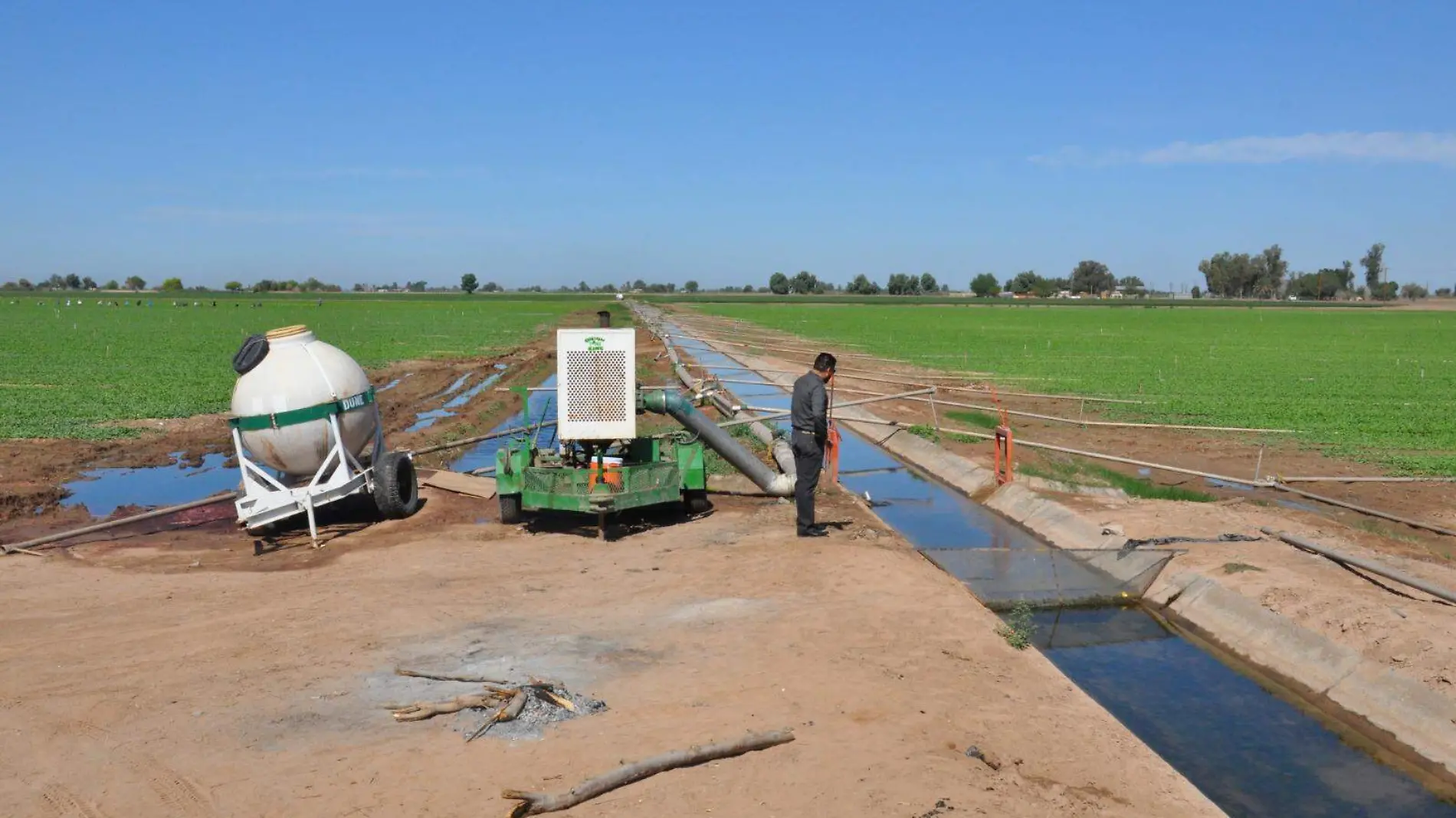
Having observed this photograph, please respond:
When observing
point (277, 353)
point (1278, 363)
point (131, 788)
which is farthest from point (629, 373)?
point (1278, 363)

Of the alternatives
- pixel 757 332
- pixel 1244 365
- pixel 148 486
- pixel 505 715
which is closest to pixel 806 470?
pixel 505 715

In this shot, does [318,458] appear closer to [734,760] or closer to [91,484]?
[91,484]

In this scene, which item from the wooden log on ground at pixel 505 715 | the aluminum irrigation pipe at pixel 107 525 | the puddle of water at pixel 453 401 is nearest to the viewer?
the wooden log on ground at pixel 505 715

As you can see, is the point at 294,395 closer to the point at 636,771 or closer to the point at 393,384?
the point at 636,771

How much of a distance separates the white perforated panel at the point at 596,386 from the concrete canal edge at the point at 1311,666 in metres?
5.68

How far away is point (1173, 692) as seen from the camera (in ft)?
28.3

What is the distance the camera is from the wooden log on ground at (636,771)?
5410 mm

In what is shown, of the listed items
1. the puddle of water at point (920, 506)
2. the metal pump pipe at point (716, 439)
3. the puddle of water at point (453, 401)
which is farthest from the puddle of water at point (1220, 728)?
the puddle of water at point (453, 401)

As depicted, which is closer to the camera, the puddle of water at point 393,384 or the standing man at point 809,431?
the standing man at point 809,431

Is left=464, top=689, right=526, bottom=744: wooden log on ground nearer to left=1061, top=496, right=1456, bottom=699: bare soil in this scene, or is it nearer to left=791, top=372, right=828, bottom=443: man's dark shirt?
left=791, top=372, right=828, bottom=443: man's dark shirt

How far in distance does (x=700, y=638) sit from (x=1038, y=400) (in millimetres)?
20730

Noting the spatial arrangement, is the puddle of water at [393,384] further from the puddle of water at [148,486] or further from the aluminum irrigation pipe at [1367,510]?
the aluminum irrigation pipe at [1367,510]

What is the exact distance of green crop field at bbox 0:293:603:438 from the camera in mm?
23984

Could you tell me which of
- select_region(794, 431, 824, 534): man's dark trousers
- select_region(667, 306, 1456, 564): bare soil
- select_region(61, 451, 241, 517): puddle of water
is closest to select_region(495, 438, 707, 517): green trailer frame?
select_region(794, 431, 824, 534): man's dark trousers
